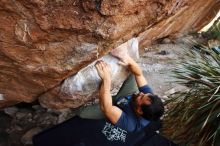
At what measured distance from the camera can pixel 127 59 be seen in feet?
14.0

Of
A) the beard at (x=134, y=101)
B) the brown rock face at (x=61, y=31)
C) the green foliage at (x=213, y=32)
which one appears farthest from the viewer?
the green foliage at (x=213, y=32)

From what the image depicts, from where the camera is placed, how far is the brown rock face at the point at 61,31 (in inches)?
125

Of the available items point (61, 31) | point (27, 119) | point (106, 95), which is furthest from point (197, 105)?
point (27, 119)

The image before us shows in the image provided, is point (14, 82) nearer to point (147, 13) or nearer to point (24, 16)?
point (24, 16)

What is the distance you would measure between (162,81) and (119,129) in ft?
9.81

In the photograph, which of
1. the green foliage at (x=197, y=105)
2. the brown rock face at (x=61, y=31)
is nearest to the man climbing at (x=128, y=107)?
the brown rock face at (x=61, y=31)

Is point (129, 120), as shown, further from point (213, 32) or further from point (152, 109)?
point (213, 32)

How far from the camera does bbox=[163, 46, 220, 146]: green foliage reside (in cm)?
467

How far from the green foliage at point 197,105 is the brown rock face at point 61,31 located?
148 cm

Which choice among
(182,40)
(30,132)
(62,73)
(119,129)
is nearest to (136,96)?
(119,129)

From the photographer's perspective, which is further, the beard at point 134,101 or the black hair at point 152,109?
the beard at point 134,101

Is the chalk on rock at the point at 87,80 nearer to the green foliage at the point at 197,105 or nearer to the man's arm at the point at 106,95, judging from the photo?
the man's arm at the point at 106,95

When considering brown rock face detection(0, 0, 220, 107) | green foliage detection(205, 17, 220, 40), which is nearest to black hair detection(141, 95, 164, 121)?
brown rock face detection(0, 0, 220, 107)

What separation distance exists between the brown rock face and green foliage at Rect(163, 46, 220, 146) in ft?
4.86
